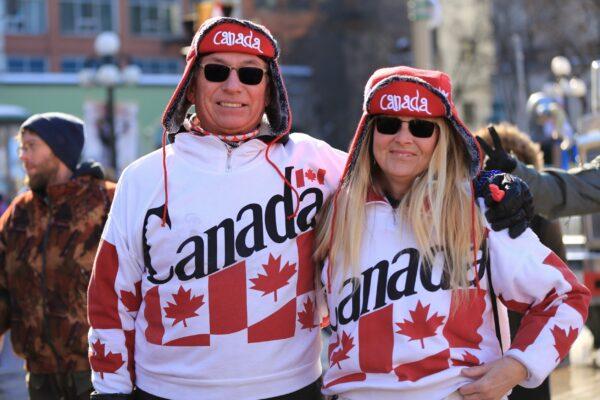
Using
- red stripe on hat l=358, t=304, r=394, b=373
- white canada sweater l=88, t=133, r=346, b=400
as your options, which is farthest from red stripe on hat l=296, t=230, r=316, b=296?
red stripe on hat l=358, t=304, r=394, b=373

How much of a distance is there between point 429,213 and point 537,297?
43cm

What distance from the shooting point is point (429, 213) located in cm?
324

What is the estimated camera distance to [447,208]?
3225 mm

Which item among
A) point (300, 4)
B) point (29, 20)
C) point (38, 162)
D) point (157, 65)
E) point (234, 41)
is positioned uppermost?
point (29, 20)

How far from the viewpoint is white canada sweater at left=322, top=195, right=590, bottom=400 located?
10.3 ft

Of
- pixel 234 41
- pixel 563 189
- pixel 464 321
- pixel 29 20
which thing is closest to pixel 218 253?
pixel 234 41

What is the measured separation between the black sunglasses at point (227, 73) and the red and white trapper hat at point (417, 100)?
42 cm

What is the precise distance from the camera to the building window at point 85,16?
48062 millimetres

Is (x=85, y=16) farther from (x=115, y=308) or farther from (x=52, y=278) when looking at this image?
(x=115, y=308)

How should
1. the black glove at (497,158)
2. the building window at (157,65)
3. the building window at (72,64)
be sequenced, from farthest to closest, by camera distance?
the building window at (157,65), the building window at (72,64), the black glove at (497,158)

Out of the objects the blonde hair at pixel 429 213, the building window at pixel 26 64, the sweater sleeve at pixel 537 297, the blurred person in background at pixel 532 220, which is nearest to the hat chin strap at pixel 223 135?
the blonde hair at pixel 429 213

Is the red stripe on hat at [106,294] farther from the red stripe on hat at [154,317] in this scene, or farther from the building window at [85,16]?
the building window at [85,16]

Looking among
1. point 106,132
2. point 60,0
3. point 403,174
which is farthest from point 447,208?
point 60,0

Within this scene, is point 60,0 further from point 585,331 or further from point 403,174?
point 403,174
